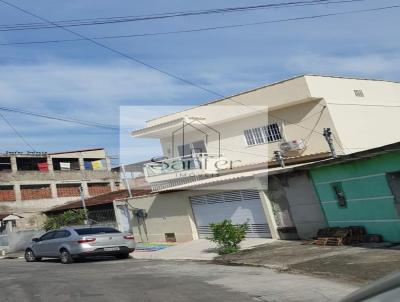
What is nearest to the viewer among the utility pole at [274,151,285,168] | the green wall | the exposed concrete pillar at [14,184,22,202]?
the green wall

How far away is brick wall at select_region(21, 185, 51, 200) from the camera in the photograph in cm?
5541

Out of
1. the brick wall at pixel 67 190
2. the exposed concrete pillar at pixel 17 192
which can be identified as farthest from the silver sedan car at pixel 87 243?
the brick wall at pixel 67 190

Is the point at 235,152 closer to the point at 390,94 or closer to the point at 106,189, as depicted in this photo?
the point at 390,94

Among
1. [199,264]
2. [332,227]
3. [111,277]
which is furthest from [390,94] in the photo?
[111,277]

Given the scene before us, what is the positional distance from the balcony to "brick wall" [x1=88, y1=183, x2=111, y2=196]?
32.7 meters

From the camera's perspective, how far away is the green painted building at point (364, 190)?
45.8 feet

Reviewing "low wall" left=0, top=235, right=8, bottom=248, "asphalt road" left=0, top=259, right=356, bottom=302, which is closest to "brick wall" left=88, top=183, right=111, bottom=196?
"low wall" left=0, top=235, right=8, bottom=248

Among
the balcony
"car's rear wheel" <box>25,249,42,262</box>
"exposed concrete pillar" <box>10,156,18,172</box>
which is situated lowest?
"car's rear wheel" <box>25,249,42,262</box>

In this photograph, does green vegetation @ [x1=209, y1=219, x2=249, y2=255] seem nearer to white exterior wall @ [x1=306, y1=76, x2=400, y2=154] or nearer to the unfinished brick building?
white exterior wall @ [x1=306, y1=76, x2=400, y2=154]

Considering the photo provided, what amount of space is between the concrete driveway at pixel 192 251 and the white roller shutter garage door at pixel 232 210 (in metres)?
0.58

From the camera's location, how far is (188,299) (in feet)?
29.6

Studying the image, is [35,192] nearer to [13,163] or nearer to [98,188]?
[13,163]

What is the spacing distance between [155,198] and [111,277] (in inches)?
469

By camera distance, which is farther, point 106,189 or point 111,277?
point 106,189
